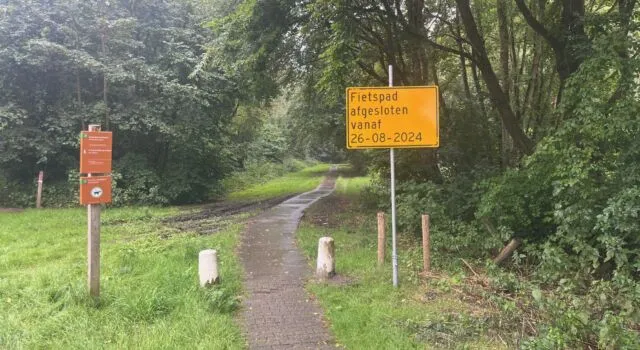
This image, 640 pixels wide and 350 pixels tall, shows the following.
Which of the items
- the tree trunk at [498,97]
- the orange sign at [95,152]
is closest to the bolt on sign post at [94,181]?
the orange sign at [95,152]

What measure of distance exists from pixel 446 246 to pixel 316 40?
587 centimetres

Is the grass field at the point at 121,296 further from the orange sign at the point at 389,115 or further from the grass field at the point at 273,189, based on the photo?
the grass field at the point at 273,189

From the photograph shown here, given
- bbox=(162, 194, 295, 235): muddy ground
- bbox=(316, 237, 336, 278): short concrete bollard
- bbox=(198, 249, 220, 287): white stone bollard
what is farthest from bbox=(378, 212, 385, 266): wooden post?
bbox=(162, 194, 295, 235): muddy ground

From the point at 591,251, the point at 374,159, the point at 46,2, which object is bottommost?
the point at 591,251

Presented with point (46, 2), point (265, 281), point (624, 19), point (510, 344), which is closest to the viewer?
point (510, 344)

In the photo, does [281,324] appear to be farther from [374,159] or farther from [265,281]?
[374,159]

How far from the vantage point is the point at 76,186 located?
2264cm

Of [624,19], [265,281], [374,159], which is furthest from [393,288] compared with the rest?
[374,159]

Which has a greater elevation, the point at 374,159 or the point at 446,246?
the point at 374,159

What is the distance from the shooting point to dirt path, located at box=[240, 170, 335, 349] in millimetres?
5633

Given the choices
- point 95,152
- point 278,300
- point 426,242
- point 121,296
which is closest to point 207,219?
point 121,296

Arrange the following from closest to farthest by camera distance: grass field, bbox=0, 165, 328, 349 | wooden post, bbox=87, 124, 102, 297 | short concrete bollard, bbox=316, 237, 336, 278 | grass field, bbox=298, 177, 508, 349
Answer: grass field, bbox=298, 177, 508, 349, grass field, bbox=0, 165, 328, 349, wooden post, bbox=87, 124, 102, 297, short concrete bollard, bbox=316, 237, 336, 278

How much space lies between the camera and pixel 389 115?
7461 millimetres

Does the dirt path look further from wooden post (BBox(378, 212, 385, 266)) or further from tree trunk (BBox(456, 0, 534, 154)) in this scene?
tree trunk (BBox(456, 0, 534, 154))
